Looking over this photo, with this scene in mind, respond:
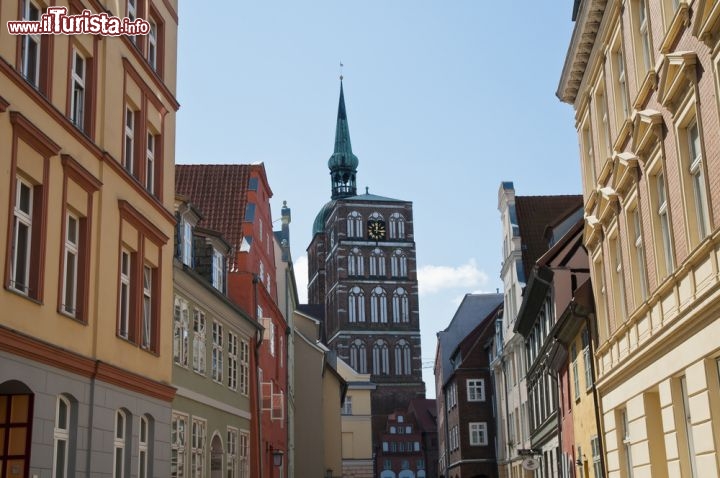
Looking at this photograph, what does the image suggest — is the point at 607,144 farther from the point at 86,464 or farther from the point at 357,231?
the point at 357,231

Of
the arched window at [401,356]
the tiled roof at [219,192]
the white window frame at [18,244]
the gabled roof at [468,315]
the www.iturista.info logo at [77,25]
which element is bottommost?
the white window frame at [18,244]

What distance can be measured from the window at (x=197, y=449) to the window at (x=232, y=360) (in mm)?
3653

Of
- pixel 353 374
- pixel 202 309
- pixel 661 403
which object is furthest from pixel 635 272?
pixel 353 374

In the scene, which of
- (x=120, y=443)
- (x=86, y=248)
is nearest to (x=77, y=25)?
(x=86, y=248)

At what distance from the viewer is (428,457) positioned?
407 ft

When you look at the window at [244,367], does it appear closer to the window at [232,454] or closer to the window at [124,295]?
the window at [232,454]

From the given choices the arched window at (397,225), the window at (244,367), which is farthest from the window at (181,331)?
the arched window at (397,225)

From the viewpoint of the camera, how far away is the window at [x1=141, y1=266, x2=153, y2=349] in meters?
19.9

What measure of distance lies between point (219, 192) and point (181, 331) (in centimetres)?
1327

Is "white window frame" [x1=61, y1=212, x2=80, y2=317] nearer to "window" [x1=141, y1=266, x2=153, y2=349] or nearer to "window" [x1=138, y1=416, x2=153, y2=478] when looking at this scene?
"window" [x1=141, y1=266, x2=153, y2=349]

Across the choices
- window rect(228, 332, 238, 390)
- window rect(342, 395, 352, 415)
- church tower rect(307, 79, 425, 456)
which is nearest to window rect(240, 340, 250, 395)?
window rect(228, 332, 238, 390)

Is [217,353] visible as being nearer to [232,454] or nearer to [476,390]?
[232,454]

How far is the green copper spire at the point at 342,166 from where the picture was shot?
144 m

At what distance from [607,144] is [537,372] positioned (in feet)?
60.1
